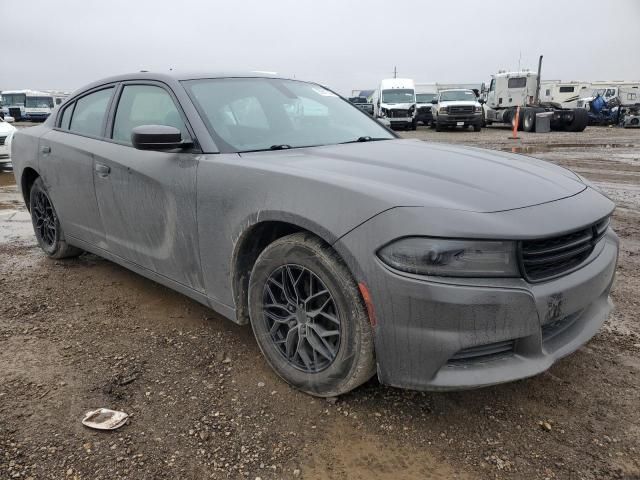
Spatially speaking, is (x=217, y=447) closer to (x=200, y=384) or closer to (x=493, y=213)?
(x=200, y=384)

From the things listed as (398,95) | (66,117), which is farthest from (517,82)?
(66,117)

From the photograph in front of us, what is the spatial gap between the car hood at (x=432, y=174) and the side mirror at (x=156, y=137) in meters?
0.42

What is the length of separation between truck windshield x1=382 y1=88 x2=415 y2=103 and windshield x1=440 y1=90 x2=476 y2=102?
168cm

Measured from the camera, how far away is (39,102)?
41281 millimetres

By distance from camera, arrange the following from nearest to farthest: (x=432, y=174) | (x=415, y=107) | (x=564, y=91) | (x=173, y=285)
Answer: (x=432, y=174), (x=173, y=285), (x=415, y=107), (x=564, y=91)

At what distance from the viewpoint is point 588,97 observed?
1203 inches

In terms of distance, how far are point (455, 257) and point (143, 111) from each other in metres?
2.32

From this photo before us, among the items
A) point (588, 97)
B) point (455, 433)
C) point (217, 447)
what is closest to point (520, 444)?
point (455, 433)

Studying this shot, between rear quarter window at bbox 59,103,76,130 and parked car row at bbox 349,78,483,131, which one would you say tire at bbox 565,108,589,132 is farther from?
rear quarter window at bbox 59,103,76,130

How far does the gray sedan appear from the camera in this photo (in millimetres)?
1929

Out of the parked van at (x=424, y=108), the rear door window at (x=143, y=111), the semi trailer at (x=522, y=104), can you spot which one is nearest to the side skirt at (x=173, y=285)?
the rear door window at (x=143, y=111)

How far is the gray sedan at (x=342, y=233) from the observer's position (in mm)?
1929

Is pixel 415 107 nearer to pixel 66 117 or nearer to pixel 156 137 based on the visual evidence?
pixel 66 117

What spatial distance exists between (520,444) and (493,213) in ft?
3.17
